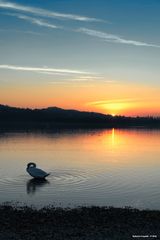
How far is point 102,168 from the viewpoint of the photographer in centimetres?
4012

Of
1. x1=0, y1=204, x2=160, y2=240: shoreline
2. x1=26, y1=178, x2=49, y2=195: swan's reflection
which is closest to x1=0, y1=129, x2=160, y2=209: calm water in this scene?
x1=26, y1=178, x2=49, y2=195: swan's reflection

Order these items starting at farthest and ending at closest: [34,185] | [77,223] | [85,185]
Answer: [34,185], [85,185], [77,223]

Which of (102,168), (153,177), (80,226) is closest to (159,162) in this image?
(102,168)

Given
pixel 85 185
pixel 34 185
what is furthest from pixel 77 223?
pixel 34 185

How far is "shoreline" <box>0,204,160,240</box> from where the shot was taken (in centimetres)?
1576

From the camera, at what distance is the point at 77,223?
17.9 meters

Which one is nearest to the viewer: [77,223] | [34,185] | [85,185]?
[77,223]

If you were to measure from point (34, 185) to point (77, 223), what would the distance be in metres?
12.2

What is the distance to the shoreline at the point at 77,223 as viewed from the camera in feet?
51.7

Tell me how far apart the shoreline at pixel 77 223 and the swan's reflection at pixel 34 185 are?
5741 millimetres

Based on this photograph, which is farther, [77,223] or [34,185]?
Result: [34,185]

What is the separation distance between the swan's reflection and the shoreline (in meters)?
5.74

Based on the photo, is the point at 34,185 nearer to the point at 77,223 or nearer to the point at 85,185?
the point at 85,185

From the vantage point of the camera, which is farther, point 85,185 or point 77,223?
point 85,185
